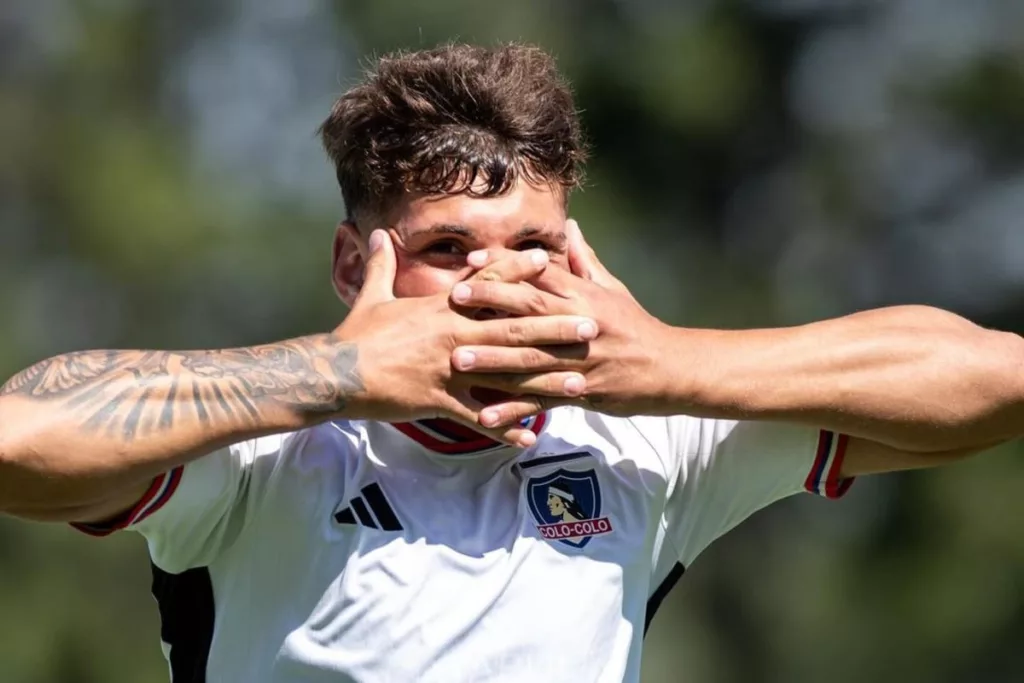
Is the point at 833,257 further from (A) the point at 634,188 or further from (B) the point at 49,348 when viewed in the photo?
(B) the point at 49,348

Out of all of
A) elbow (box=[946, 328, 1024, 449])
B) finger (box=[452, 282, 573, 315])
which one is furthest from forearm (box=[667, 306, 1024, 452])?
finger (box=[452, 282, 573, 315])

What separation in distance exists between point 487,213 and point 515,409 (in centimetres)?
48

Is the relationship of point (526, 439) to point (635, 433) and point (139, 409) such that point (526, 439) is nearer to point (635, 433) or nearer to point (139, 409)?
point (635, 433)

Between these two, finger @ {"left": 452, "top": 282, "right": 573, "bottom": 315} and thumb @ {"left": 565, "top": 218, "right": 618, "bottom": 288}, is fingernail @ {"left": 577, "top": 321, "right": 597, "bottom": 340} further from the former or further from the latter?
thumb @ {"left": 565, "top": 218, "right": 618, "bottom": 288}

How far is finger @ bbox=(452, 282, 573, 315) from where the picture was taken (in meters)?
3.74

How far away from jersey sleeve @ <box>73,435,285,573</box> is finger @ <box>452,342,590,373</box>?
0.53 m

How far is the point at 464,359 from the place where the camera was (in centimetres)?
370

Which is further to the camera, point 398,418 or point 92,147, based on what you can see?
point 92,147

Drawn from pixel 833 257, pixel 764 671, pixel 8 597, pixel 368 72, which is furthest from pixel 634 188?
pixel 368 72

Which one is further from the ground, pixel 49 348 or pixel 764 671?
pixel 49 348

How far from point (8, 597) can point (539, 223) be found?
47.8ft

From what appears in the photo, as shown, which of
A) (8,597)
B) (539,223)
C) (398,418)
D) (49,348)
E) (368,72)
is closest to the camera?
(398,418)

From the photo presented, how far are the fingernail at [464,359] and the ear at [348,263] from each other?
0.67 m

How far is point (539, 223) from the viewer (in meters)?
4.03
